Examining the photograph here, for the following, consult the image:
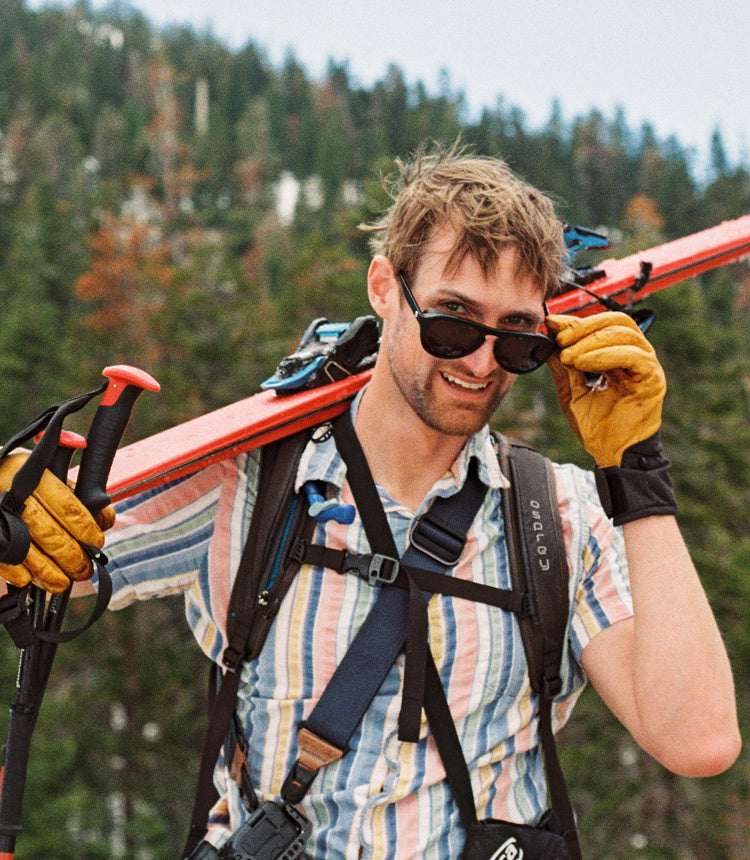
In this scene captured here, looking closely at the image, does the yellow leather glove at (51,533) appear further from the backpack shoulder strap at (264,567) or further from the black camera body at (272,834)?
the black camera body at (272,834)

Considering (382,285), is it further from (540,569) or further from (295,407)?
(540,569)

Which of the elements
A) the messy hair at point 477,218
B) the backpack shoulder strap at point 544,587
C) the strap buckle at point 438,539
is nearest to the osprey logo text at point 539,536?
the backpack shoulder strap at point 544,587

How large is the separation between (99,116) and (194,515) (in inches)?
3692

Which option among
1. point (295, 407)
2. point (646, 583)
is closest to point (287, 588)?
point (295, 407)

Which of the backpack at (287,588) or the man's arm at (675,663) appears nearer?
the man's arm at (675,663)

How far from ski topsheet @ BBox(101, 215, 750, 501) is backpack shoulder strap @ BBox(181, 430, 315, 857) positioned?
192mm

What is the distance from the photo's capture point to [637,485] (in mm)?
2814

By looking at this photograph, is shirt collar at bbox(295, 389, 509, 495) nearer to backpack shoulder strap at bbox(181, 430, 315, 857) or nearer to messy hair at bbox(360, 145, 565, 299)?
backpack shoulder strap at bbox(181, 430, 315, 857)

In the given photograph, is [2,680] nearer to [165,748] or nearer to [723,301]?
Result: [165,748]

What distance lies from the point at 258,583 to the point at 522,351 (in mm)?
1083

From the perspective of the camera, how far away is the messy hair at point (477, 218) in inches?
116

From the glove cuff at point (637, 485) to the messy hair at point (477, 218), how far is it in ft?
2.00

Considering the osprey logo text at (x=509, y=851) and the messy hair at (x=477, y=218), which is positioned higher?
the messy hair at (x=477, y=218)

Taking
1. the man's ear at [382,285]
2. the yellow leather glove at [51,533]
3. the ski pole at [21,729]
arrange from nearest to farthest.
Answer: the yellow leather glove at [51,533], the ski pole at [21,729], the man's ear at [382,285]
